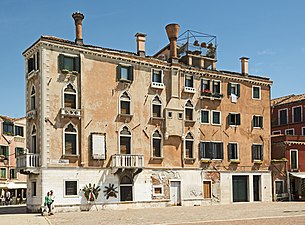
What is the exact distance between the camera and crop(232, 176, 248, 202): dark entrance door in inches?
1882

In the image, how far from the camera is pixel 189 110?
45500mm

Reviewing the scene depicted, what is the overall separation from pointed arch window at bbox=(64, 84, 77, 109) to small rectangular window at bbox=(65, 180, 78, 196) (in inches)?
230

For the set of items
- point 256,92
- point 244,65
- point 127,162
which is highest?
point 244,65

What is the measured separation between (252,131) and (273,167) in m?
4.55

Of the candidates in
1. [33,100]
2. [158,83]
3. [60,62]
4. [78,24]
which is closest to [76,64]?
[60,62]

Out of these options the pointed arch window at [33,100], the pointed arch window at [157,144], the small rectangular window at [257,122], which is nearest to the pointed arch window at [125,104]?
the pointed arch window at [157,144]

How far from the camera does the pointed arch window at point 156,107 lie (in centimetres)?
4338

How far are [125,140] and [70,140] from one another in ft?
16.7

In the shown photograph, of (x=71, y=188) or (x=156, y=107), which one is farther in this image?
(x=156, y=107)

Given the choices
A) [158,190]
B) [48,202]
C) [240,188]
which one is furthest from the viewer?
[240,188]

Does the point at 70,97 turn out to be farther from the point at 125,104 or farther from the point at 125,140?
the point at 125,140

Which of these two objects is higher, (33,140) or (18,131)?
(18,131)

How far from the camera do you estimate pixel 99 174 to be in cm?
3925

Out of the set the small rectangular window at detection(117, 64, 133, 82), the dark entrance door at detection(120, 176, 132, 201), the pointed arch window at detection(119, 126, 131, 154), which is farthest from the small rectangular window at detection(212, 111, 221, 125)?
the dark entrance door at detection(120, 176, 132, 201)
